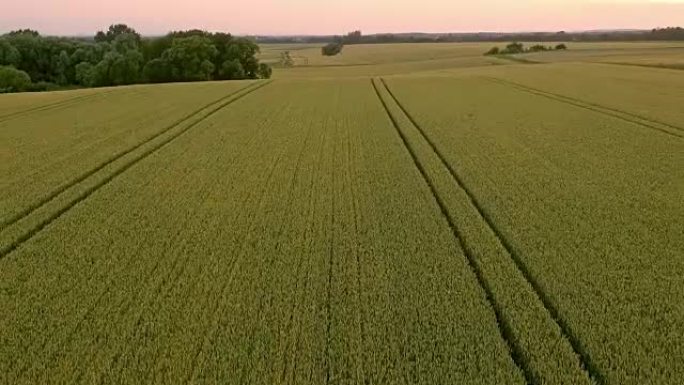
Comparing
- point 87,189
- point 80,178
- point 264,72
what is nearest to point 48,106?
point 80,178

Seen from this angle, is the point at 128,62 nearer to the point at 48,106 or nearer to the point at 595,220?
the point at 48,106

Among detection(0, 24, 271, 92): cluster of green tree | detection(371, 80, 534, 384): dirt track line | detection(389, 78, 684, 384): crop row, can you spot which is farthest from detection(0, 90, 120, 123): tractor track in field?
detection(0, 24, 271, 92): cluster of green tree

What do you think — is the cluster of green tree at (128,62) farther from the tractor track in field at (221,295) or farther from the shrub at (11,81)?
the tractor track in field at (221,295)

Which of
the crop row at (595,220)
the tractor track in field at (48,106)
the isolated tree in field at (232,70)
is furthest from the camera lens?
the isolated tree in field at (232,70)

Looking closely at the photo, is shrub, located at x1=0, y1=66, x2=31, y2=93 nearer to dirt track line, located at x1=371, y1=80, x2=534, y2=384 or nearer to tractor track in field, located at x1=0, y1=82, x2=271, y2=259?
tractor track in field, located at x1=0, y1=82, x2=271, y2=259

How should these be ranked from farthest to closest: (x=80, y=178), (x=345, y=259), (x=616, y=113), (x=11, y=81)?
(x=11, y=81) < (x=616, y=113) < (x=80, y=178) < (x=345, y=259)

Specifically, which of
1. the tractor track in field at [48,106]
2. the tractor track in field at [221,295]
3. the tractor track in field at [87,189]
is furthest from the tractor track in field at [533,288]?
the tractor track in field at [48,106]

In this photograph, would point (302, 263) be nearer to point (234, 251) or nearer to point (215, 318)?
point (234, 251)
